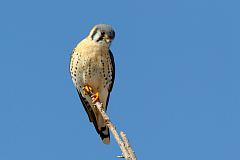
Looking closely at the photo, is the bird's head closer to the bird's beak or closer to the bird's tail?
the bird's beak

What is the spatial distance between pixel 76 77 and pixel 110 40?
83 cm

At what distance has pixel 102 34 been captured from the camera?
798 cm

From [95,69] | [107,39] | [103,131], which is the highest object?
[107,39]

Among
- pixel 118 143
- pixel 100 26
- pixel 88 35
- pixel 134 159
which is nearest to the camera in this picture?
pixel 134 159

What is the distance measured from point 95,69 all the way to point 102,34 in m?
0.57

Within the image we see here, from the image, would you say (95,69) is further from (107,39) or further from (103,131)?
(103,131)

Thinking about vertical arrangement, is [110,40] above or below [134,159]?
above

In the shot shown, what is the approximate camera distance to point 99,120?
27.9 ft

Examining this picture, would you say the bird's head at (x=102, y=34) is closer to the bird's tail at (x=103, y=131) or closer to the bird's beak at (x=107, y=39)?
the bird's beak at (x=107, y=39)

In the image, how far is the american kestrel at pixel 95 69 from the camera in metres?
8.16

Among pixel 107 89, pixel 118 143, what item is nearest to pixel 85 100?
pixel 107 89

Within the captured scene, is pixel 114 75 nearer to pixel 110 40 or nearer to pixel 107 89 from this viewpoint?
pixel 107 89

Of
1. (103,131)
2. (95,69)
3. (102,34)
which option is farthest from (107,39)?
(103,131)

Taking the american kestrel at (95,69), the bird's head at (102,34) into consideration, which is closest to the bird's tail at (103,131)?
the american kestrel at (95,69)
